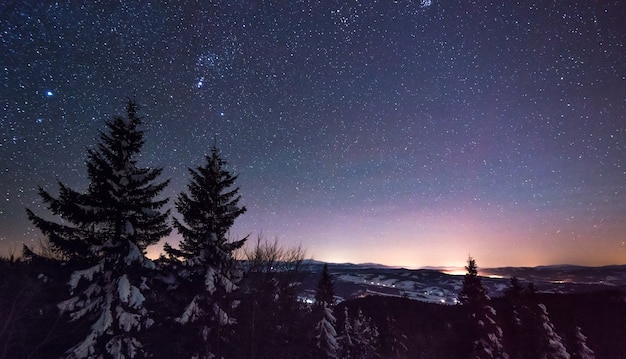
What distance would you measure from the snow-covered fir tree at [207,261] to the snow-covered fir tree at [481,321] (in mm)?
21880

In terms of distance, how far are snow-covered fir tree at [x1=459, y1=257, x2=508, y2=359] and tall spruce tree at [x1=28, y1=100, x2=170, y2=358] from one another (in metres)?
26.1

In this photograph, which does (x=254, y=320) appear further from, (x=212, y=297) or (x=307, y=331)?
(x=307, y=331)

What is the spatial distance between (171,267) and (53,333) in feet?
17.2

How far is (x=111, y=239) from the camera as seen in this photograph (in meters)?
14.4

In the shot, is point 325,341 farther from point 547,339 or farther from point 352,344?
point 547,339

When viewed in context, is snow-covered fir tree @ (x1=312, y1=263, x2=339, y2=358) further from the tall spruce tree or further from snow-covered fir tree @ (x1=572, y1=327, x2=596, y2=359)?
snow-covered fir tree @ (x1=572, y1=327, x2=596, y2=359)

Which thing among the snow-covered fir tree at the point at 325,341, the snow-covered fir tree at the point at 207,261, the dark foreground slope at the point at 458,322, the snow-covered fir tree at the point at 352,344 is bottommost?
the dark foreground slope at the point at 458,322

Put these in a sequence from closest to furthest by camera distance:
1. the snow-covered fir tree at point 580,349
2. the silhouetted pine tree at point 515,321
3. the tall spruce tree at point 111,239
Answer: the tall spruce tree at point 111,239 → the silhouetted pine tree at point 515,321 → the snow-covered fir tree at point 580,349

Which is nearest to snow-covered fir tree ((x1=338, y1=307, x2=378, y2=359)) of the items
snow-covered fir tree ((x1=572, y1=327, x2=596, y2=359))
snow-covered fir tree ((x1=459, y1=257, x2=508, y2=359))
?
snow-covered fir tree ((x1=459, y1=257, x2=508, y2=359))

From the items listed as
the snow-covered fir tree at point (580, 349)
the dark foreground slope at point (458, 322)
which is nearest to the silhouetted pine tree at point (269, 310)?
the snow-covered fir tree at point (580, 349)

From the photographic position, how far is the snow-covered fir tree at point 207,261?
16.6 m

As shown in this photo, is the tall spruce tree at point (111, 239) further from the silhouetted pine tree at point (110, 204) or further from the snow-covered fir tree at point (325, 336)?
the snow-covered fir tree at point (325, 336)

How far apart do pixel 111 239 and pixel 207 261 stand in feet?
15.0

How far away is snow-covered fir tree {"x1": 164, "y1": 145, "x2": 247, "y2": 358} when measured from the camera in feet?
54.3
